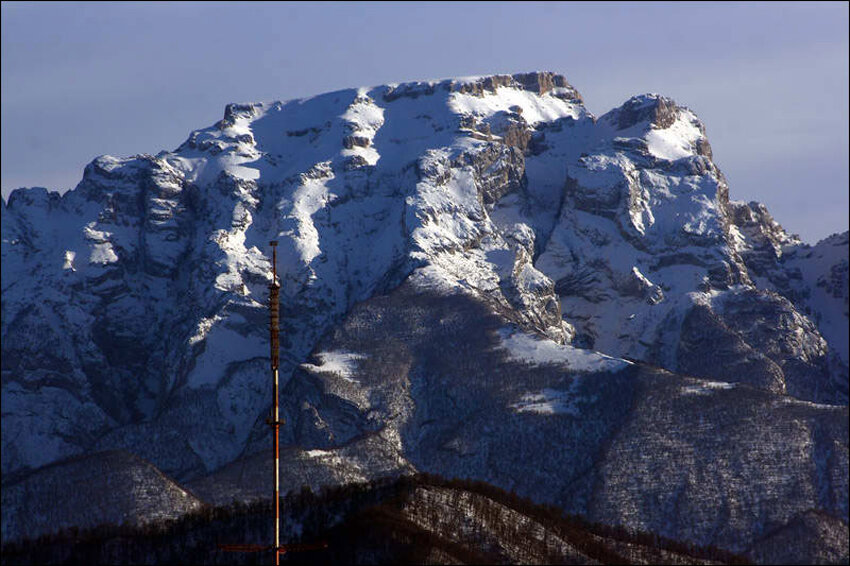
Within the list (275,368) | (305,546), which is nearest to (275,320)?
(275,368)

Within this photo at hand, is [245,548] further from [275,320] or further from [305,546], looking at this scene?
[275,320]

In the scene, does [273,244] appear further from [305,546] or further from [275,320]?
[305,546]

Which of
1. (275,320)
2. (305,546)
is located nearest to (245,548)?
(305,546)

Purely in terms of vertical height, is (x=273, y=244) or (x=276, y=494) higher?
(x=273, y=244)

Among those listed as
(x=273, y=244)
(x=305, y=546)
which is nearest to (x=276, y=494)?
(x=305, y=546)

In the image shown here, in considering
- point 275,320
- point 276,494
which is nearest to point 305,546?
point 276,494

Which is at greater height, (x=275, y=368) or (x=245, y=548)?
(x=275, y=368)

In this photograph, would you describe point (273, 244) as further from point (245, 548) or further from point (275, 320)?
point (245, 548)

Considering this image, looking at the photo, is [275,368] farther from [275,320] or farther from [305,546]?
[305,546]
